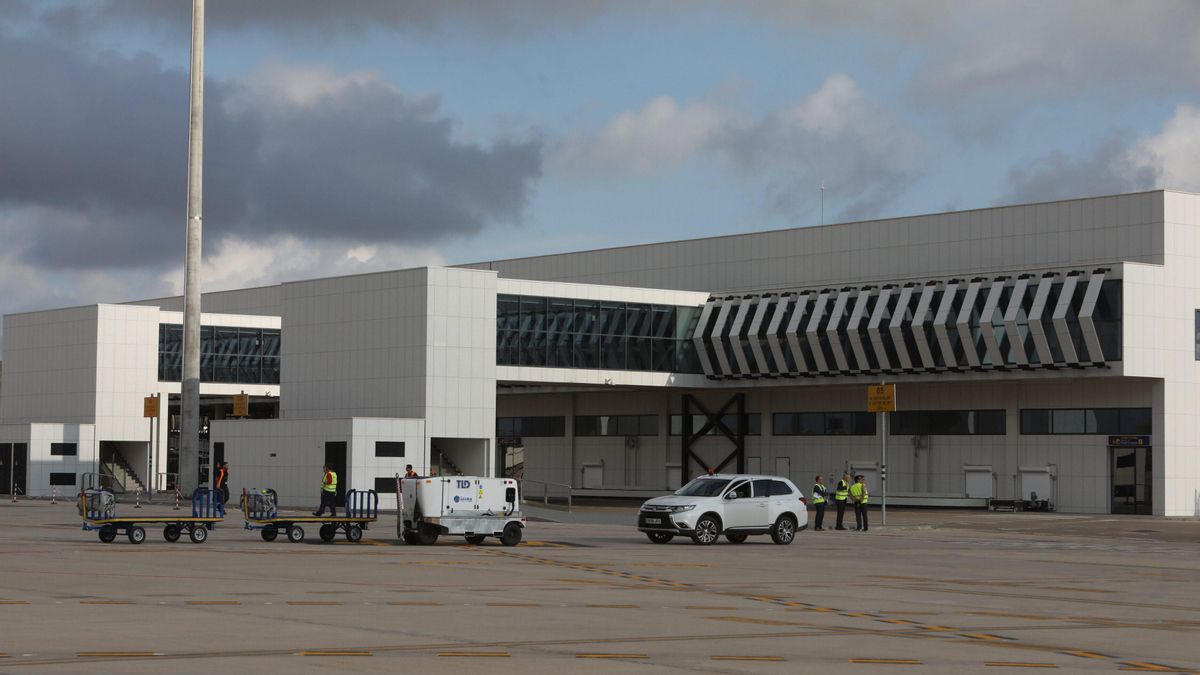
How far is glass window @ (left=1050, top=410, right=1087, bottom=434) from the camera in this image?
58031 mm

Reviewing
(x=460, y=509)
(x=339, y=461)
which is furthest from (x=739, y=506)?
(x=339, y=461)

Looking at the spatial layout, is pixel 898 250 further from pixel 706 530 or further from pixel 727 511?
pixel 706 530

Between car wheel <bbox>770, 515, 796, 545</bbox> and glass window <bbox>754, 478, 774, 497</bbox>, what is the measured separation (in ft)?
2.16

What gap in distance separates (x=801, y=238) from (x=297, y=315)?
20.9 metres

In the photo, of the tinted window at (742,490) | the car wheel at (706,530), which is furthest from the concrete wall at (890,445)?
the car wheel at (706,530)

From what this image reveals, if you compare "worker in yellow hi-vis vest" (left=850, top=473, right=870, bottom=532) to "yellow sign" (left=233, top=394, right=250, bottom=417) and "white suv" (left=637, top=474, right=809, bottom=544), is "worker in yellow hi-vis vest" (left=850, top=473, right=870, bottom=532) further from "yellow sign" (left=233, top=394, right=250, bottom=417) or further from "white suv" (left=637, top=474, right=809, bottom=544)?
"yellow sign" (left=233, top=394, right=250, bottom=417)

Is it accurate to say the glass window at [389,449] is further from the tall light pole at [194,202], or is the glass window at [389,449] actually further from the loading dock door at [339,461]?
the tall light pole at [194,202]

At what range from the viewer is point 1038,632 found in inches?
716

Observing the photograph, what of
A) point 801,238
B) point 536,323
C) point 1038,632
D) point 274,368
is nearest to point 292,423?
point 536,323

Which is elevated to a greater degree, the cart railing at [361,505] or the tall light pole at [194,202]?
the tall light pole at [194,202]

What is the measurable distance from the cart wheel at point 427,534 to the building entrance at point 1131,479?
3038cm

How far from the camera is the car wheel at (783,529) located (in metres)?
37.9

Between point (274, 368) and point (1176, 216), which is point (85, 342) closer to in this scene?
point (274, 368)

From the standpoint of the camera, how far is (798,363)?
6353 cm
